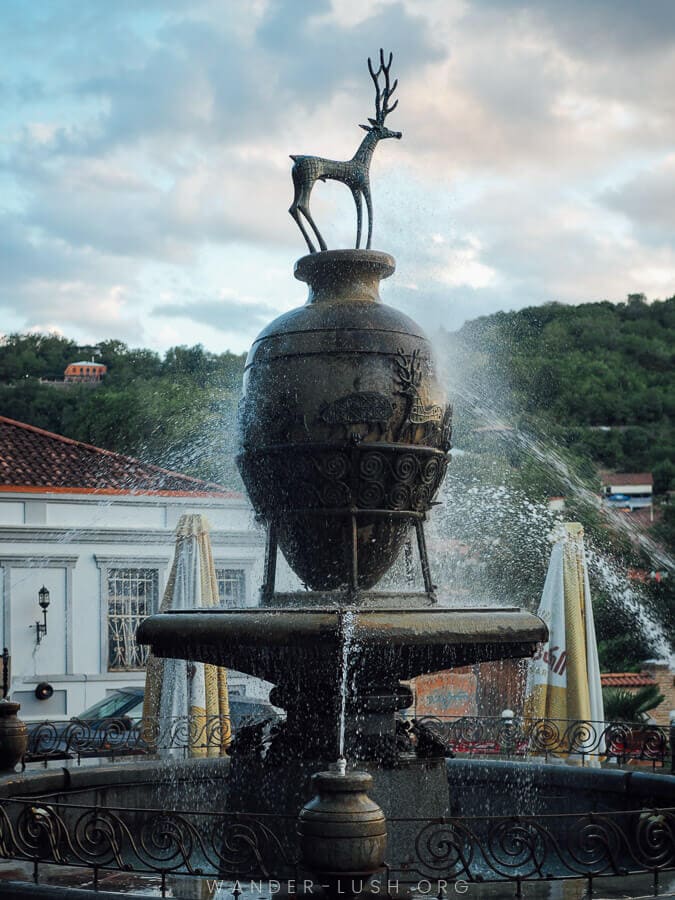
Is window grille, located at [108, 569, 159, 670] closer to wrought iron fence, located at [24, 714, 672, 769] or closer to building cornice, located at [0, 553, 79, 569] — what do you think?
building cornice, located at [0, 553, 79, 569]

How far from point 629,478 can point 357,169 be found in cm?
4354

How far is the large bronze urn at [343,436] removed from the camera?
6770mm

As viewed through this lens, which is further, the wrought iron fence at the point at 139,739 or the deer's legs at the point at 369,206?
the wrought iron fence at the point at 139,739

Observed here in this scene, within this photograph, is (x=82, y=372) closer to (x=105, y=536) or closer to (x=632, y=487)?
(x=632, y=487)

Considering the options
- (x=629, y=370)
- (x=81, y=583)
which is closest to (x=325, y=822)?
(x=81, y=583)

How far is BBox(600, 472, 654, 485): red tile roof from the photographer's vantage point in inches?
1932

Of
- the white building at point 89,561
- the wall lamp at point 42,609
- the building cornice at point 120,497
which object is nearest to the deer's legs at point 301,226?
the white building at point 89,561

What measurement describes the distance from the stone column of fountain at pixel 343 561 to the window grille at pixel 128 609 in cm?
→ 1723

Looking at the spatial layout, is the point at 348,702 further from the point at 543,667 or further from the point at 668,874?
the point at 543,667

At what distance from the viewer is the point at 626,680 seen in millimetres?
21344

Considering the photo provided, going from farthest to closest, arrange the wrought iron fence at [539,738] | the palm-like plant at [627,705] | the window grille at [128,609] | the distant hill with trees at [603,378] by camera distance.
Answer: the distant hill with trees at [603,378]
the window grille at [128,609]
the palm-like plant at [627,705]
the wrought iron fence at [539,738]

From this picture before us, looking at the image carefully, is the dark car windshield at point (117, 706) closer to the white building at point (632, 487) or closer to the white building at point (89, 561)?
the white building at point (89, 561)

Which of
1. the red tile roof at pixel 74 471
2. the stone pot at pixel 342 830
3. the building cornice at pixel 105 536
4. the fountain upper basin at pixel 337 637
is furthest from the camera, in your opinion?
the red tile roof at pixel 74 471

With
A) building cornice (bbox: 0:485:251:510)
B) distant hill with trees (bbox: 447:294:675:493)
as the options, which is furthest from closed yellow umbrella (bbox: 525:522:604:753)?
distant hill with trees (bbox: 447:294:675:493)
